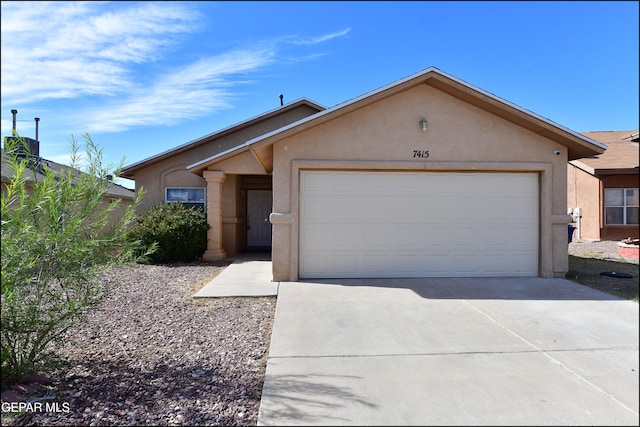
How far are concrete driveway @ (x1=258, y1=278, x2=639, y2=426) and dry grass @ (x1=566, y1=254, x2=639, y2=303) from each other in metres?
0.87

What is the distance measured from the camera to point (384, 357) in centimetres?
433

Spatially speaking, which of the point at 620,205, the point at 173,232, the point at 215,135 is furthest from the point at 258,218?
the point at 620,205

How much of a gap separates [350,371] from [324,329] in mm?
1325

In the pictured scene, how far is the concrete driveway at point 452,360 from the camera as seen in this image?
321 centimetres

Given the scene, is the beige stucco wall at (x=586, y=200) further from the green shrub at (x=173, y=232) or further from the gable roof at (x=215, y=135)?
the green shrub at (x=173, y=232)

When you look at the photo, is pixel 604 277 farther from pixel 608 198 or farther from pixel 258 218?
pixel 608 198

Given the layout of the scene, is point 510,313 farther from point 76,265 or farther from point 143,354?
point 76,265

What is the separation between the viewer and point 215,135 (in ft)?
48.7

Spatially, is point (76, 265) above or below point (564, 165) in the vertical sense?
below

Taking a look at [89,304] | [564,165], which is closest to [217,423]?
[89,304]

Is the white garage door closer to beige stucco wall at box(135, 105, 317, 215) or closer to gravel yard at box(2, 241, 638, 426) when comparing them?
gravel yard at box(2, 241, 638, 426)

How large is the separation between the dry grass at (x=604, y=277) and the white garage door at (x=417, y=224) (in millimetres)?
1182

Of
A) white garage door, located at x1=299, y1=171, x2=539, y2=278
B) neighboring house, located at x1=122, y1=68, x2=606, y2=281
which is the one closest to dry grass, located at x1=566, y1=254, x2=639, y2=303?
neighboring house, located at x1=122, y1=68, x2=606, y2=281

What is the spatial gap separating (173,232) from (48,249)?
8264 millimetres
